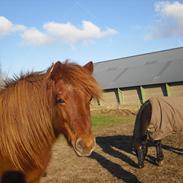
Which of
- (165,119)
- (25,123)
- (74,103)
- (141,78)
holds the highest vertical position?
(141,78)

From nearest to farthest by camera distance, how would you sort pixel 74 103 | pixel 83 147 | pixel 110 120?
1. pixel 83 147
2. pixel 74 103
3. pixel 110 120

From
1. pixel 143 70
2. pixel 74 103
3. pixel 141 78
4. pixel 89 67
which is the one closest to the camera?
pixel 74 103

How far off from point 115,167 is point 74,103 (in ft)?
15.2

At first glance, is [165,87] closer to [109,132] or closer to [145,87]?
[145,87]

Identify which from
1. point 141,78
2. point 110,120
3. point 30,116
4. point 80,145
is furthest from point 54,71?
point 141,78

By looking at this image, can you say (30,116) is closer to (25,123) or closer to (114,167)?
(25,123)

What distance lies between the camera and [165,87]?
27.9m

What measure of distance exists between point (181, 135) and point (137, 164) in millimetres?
3607

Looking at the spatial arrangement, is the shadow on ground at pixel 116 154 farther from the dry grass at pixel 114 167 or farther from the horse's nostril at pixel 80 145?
the horse's nostril at pixel 80 145

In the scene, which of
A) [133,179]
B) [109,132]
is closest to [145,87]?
[109,132]

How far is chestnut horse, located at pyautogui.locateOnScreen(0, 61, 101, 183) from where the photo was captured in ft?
9.38

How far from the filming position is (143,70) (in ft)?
108

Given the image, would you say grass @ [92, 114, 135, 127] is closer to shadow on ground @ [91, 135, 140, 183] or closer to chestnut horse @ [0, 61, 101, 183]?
shadow on ground @ [91, 135, 140, 183]

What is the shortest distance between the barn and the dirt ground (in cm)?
1648
